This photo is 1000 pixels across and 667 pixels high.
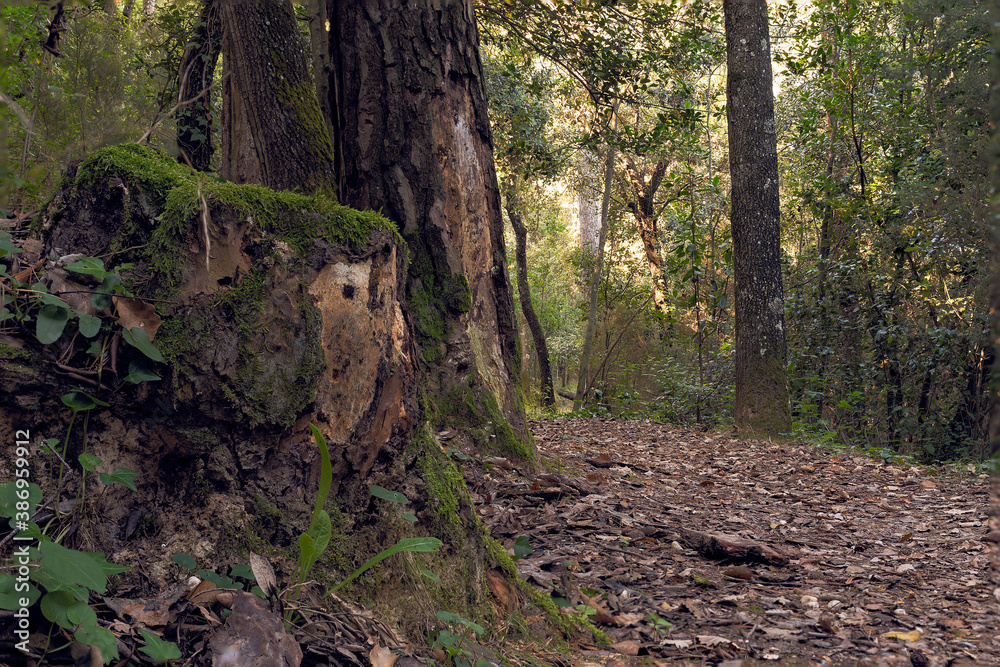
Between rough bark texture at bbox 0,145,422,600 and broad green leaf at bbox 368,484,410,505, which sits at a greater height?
rough bark texture at bbox 0,145,422,600

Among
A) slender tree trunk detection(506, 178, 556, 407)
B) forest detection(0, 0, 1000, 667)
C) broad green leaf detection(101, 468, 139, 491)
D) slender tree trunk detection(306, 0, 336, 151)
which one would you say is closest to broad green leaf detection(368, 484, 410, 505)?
forest detection(0, 0, 1000, 667)

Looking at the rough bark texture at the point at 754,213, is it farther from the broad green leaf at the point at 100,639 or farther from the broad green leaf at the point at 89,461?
the broad green leaf at the point at 100,639

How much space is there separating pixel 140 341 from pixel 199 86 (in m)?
4.47

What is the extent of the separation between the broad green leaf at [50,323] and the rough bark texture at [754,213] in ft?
20.6

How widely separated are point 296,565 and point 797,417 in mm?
8193

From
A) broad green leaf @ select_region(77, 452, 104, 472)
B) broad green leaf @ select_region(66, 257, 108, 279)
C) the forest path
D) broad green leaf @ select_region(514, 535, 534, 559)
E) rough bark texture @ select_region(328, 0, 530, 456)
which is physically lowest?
the forest path

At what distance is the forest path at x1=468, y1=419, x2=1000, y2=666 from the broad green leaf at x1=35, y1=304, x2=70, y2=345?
5.64 ft

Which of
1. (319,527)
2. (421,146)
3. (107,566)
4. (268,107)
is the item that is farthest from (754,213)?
(107,566)

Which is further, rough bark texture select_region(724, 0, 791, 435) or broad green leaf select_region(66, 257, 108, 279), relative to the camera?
rough bark texture select_region(724, 0, 791, 435)

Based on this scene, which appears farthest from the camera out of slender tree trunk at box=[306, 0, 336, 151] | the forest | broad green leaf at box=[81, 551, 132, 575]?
slender tree trunk at box=[306, 0, 336, 151]

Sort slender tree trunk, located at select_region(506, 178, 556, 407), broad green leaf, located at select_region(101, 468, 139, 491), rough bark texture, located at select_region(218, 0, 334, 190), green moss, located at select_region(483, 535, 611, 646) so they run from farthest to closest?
slender tree trunk, located at select_region(506, 178, 556, 407) → rough bark texture, located at select_region(218, 0, 334, 190) → green moss, located at select_region(483, 535, 611, 646) → broad green leaf, located at select_region(101, 468, 139, 491)

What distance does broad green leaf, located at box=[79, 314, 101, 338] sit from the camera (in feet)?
4.97

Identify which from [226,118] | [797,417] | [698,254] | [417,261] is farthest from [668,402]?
[226,118]

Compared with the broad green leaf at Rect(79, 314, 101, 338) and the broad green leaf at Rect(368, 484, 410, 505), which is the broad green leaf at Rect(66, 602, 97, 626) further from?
the broad green leaf at Rect(368, 484, 410, 505)
